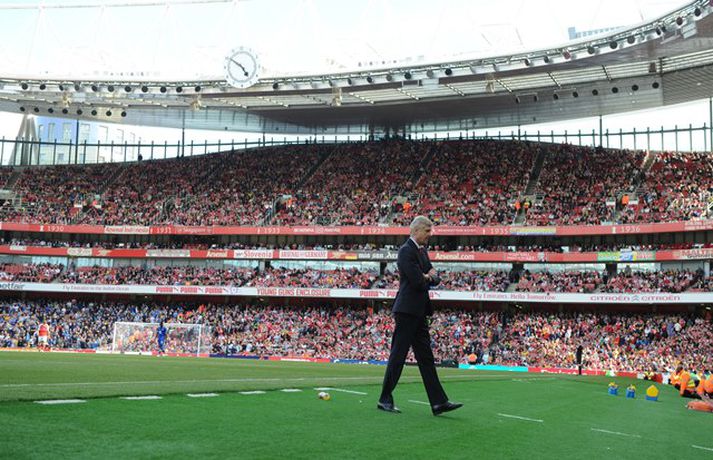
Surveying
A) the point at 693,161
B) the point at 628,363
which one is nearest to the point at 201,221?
the point at 628,363

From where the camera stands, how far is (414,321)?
26.6 feet

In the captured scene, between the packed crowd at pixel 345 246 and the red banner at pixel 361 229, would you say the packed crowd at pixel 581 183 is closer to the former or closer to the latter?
the red banner at pixel 361 229

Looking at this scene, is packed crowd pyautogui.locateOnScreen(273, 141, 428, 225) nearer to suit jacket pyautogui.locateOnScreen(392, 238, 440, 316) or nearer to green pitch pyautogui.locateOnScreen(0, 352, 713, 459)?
green pitch pyautogui.locateOnScreen(0, 352, 713, 459)

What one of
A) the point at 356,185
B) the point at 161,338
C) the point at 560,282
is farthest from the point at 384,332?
the point at 356,185

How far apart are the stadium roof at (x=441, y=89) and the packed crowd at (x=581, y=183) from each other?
3.81 m

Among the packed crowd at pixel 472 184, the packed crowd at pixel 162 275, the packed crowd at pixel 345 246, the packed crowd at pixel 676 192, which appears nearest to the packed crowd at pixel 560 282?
the packed crowd at pixel 345 246

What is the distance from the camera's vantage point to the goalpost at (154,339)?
42.0m

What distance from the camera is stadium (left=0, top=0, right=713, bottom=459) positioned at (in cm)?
4122

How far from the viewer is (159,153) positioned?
72375 millimetres

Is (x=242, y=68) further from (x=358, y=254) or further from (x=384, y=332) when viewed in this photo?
(x=384, y=332)

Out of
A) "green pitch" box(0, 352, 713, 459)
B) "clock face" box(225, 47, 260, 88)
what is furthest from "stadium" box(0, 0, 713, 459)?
"green pitch" box(0, 352, 713, 459)

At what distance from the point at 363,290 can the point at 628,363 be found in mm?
17617

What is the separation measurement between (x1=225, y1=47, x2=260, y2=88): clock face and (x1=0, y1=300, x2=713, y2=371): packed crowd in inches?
616

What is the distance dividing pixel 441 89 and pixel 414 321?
4306 centimetres
